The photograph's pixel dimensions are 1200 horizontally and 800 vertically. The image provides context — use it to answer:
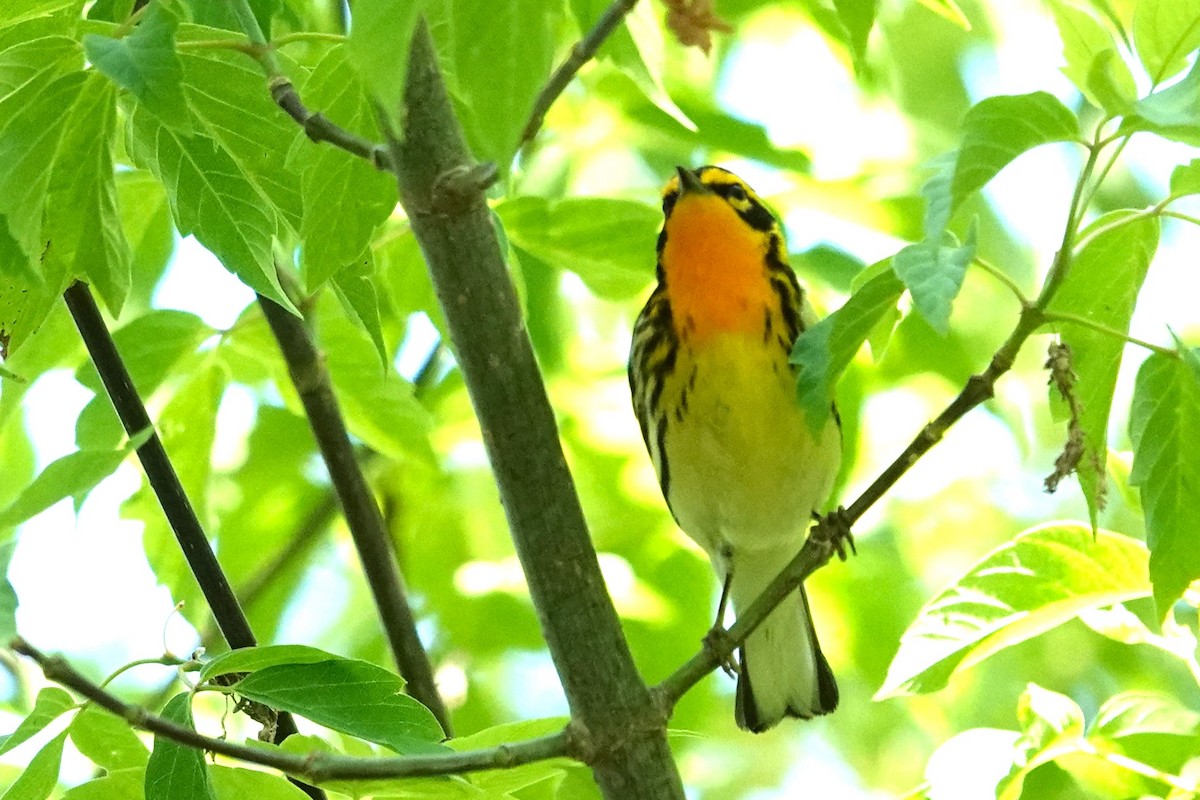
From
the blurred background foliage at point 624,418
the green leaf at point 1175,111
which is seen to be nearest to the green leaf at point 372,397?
the blurred background foliage at point 624,418

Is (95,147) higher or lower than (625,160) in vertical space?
lower

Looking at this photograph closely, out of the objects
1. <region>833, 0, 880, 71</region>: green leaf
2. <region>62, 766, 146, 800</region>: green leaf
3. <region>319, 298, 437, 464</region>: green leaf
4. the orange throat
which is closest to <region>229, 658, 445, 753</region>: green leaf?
<region>62, 766, 146, 800</region>: green leaf

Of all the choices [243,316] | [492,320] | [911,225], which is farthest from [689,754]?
[492,320]

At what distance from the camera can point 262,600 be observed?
12.7 feet

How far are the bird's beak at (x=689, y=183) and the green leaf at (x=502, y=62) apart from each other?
7.93 ft

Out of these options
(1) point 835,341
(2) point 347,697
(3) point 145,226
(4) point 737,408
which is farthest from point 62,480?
(4) point 737,408

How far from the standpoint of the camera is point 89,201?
1.78 metres

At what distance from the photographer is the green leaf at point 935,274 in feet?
4.71

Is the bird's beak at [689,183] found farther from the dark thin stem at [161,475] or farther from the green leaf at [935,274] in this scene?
the green leaf at [935,274]

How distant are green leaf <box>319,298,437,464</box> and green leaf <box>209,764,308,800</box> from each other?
116 centimetres

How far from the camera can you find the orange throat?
355cm

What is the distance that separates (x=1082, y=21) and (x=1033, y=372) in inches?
108

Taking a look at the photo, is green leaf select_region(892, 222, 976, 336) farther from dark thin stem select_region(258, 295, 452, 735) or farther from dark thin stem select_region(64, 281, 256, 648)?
dark thin stem select_region(258, 295, 452, 735)

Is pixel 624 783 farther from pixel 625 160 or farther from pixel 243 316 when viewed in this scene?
pixel 625 160
